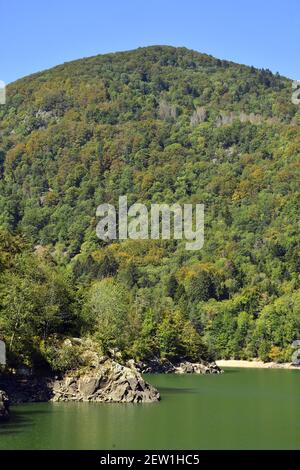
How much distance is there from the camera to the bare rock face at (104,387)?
75.3m

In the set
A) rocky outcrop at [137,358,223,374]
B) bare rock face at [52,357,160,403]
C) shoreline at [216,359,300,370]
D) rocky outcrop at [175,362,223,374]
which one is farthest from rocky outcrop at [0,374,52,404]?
shoreline at [216,359,300,370]

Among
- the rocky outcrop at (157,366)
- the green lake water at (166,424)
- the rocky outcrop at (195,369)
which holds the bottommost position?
the rocky outcrop at (195,369)

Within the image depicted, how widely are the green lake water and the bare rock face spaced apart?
2088mm


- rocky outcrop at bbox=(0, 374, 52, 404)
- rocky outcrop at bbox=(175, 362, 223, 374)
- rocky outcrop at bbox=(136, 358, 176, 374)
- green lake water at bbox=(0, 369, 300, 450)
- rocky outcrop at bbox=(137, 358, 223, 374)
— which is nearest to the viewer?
green lake water at bbox=(0, 369, 300, 450)

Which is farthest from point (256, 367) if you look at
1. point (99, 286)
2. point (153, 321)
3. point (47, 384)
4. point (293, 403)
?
point (47, 384)

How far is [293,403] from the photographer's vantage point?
81.2 m

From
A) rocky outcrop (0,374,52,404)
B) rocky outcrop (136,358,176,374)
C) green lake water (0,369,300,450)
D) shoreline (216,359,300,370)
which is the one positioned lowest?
shoreline (216,359,300,370)

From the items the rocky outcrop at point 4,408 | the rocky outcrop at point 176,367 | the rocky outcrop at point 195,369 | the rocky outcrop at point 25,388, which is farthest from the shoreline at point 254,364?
the rocky outcrop at point 4,408

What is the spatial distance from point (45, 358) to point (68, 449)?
28416mm

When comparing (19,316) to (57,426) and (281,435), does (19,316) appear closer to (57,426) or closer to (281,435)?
(57,426)

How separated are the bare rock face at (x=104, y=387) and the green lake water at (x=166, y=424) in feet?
6.85

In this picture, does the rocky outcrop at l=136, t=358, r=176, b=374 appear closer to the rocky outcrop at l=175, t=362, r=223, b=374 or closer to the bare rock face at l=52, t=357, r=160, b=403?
the rocky outcrop at l=175, t=362, r=223, b=374

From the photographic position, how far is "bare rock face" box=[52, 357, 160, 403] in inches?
2965

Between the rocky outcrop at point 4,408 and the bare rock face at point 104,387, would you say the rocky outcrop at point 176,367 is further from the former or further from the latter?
the rocky outcrop at point 4,408
